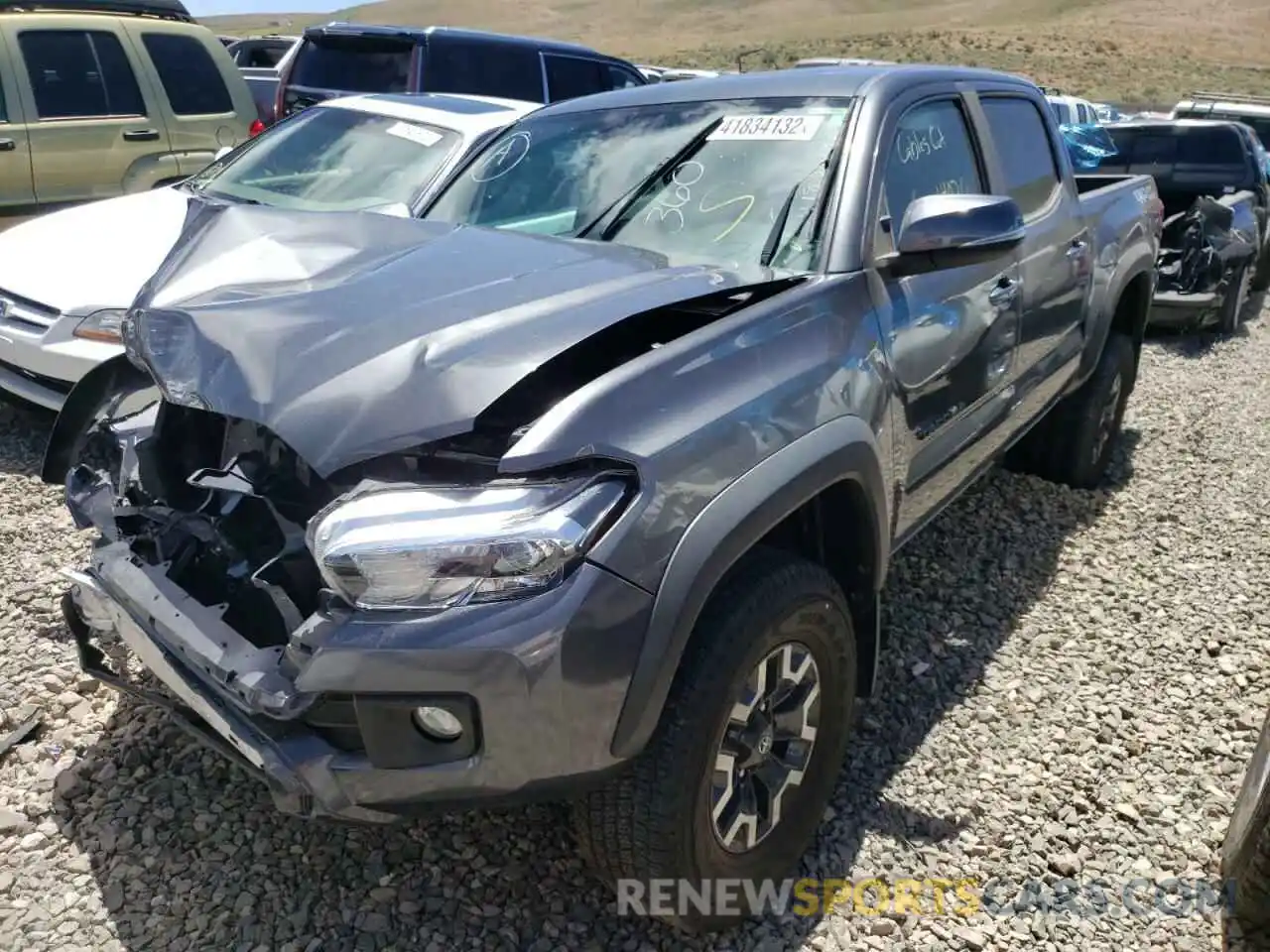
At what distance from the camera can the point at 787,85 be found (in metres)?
3.12

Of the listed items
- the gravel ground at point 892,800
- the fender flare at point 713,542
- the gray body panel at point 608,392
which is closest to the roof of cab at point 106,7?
the gravel ground at point 892,800

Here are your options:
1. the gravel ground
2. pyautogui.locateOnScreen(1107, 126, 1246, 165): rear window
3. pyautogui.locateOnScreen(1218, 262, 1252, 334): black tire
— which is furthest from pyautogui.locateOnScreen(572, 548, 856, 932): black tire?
pyautogui.locateOnScreen(1107, 126, 1246, 165): rear window

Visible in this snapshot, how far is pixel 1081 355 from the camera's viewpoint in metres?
4.26

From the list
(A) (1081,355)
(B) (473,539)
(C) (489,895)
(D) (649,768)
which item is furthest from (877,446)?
(A) (1081,355)

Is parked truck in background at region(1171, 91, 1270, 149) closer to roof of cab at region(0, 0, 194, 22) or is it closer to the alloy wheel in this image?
roof of cab at region(0, 0, 194, 22)

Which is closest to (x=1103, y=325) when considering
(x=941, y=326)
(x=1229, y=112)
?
(x=941, y=326)

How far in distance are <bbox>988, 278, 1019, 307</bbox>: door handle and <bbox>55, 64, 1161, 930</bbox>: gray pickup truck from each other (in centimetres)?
2

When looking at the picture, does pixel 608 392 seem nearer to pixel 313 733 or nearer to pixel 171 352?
pixel 313 733

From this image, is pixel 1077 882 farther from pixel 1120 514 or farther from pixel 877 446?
pixel 1120 514

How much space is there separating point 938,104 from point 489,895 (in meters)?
2.72

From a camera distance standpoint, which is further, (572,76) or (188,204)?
(572,76)

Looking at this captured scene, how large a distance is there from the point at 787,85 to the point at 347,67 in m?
5.40

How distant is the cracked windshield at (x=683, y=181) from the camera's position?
9.18ft

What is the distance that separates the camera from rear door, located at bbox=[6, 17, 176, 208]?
6.64 meters
